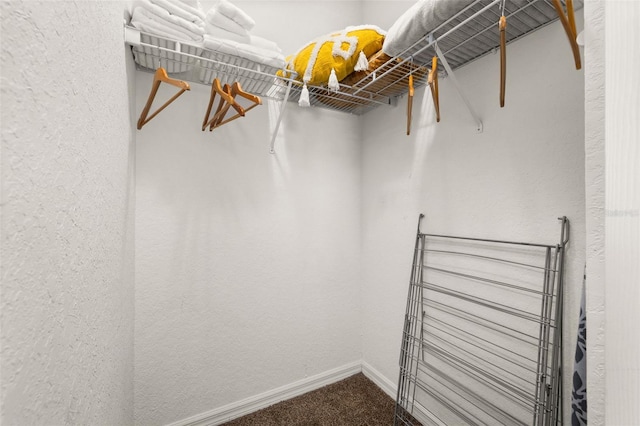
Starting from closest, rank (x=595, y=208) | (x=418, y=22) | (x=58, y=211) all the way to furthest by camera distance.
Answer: (x=58, y=211), (x=595, y=208), (x=418, y=22)

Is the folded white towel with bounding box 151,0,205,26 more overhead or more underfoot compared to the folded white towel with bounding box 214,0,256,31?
more underfoot

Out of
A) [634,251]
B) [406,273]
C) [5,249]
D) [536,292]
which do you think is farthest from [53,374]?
[406,273]

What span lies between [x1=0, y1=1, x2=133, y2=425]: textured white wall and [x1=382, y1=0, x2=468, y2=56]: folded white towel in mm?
985

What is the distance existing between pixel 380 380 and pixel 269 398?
2.37 feet

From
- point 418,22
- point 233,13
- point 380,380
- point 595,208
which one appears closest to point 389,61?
point 418,22

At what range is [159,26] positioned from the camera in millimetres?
1125

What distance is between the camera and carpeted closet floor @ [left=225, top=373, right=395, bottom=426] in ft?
5.17

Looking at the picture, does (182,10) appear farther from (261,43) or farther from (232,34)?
(261,43)

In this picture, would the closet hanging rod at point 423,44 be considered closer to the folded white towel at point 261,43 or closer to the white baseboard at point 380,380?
the folded white towel at point 261,43

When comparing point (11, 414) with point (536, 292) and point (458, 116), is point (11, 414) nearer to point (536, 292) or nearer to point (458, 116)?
point (536, 292)

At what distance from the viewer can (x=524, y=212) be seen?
116cm

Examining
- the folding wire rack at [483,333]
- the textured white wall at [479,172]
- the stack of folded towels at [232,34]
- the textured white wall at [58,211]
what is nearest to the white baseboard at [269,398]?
the textured white wall at [479,172]

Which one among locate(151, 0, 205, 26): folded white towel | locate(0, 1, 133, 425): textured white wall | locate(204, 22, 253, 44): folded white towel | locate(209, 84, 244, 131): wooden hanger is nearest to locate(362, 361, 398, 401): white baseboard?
locate(0, 1, 133, 425): textured white wall

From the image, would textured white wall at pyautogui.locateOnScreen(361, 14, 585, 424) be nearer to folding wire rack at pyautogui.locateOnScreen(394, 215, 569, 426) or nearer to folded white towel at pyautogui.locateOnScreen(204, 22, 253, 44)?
folding wire rack at pyautogui.locateOnScreen(394, 215, 569, 426)
